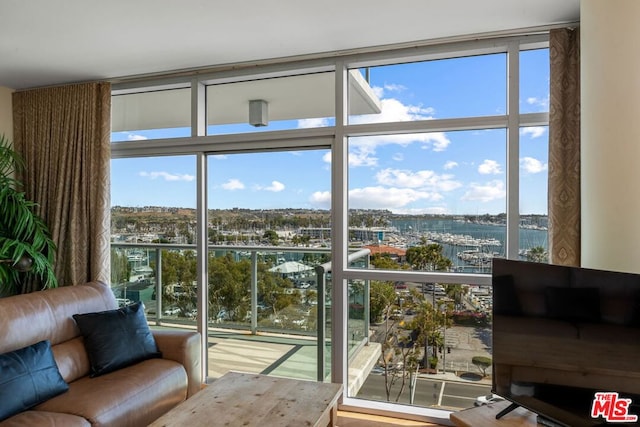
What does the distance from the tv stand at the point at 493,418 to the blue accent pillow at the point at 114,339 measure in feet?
6.52

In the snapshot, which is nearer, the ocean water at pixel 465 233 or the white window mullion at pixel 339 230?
the ocean water at pixel 465 233

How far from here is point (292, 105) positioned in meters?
3.27

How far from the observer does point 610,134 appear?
183 centimetres

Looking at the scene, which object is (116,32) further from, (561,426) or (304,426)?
(561,426)

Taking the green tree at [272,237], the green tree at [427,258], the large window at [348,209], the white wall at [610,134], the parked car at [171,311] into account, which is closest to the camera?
the white wall at [610,134]

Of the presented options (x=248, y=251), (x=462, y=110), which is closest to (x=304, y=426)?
(x=248, y=251)

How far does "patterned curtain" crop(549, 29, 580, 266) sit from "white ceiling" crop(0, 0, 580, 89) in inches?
8.2

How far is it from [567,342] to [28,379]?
8.56 feet

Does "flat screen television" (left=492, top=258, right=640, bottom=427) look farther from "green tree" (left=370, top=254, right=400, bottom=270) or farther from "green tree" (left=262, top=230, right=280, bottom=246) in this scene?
"green tree" (left=262, top=230, right=280, bottom=246)

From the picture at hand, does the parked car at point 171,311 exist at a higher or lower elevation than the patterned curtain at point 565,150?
lower

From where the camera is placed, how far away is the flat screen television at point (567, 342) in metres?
1.52

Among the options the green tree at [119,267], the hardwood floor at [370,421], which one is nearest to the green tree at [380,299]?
the hardwood floor at [370,421]

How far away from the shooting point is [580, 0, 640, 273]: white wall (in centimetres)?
163

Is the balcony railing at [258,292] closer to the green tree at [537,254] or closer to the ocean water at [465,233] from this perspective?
the ocean water at [465,233]
